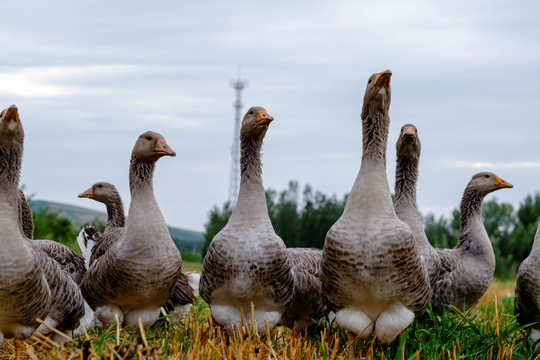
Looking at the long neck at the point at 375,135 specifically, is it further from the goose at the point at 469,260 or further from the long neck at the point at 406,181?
the goose at the point at 469,260

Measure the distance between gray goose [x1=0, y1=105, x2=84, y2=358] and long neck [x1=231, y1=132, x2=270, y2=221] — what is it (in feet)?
6.35

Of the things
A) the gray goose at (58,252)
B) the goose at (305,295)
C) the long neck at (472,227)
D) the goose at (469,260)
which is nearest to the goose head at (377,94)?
the goose at (305,295)

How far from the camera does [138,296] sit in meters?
6.64

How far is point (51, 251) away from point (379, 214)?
14.0ft

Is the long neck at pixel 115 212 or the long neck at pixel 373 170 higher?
the long neck at pixel 373 170

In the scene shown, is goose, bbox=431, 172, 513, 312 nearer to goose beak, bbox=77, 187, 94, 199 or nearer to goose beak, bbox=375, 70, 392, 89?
goose beak, bbox=375, 70, 392, 89

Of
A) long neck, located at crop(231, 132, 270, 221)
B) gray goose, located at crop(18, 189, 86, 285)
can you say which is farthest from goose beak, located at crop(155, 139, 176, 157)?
gray goose, located at crop(18, 189, 86, 285)

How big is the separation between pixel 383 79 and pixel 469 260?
3.07 metres

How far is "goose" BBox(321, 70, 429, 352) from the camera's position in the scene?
5.73 metres

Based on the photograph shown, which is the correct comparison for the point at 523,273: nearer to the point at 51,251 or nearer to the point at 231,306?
the point at 231,306

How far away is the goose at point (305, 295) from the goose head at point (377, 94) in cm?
181

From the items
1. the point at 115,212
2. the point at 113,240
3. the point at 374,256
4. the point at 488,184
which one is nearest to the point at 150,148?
the point at 113,240

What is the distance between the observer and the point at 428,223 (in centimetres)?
2128

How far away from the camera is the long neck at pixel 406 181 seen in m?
7.55
